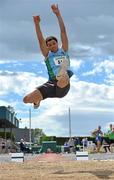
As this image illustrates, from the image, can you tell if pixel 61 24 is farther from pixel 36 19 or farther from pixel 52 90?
pixel 52 90

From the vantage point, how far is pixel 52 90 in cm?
1212

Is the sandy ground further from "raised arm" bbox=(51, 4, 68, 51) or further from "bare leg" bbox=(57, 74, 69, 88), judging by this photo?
"raised arm" bbox=(51, 4, 68, 51)

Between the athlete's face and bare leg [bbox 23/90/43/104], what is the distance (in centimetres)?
115

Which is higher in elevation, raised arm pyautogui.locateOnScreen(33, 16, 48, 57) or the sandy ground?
raised arm pyautogui.locateOnScreen(33, 16, 48, 57)

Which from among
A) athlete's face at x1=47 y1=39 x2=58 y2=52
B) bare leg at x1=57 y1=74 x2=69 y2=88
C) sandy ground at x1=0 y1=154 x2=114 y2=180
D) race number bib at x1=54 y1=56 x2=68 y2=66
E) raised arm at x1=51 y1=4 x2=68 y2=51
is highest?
raised arm at x1=51 y1=4 x2=68 y2=51

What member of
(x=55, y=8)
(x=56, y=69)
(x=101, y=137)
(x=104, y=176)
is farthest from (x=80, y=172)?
(x=101, y=137)

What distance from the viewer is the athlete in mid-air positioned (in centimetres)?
1200

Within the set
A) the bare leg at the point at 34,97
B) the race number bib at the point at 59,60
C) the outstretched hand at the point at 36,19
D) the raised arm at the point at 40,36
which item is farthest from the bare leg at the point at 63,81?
the outstretched hand at the point at 36,19

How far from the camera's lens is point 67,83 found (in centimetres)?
1203

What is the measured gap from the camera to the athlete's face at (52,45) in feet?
40.8

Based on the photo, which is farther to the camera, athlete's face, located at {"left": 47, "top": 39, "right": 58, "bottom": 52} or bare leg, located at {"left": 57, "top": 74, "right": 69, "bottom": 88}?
athlete's face, located at {"left": 47, "top": 39, "right": 58, "bottom": 52}

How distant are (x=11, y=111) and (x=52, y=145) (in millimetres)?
23467

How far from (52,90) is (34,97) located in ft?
1.54

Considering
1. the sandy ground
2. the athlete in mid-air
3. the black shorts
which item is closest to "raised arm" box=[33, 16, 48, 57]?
the athlete in mid-air
